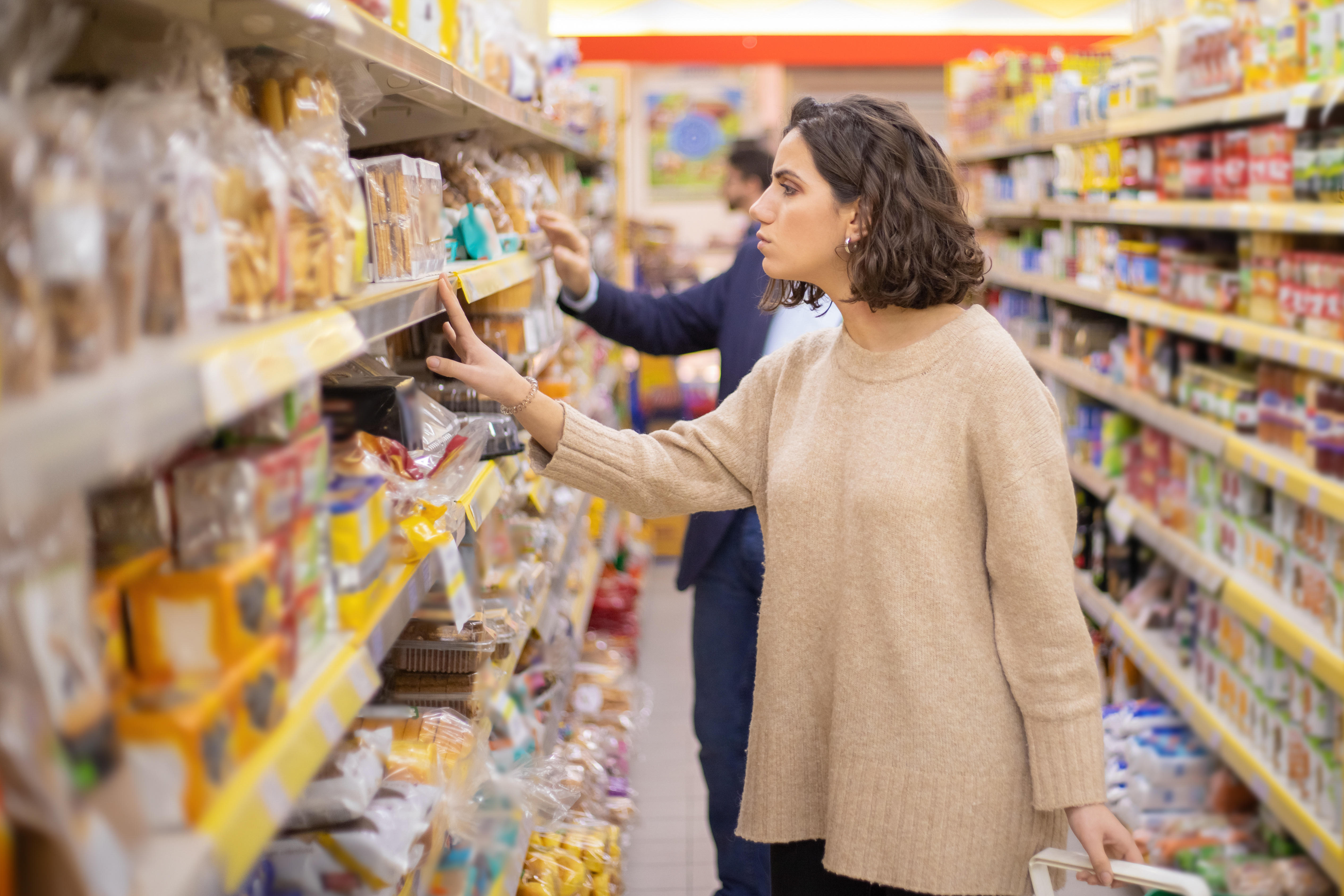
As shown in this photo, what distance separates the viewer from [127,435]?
27.3 inches

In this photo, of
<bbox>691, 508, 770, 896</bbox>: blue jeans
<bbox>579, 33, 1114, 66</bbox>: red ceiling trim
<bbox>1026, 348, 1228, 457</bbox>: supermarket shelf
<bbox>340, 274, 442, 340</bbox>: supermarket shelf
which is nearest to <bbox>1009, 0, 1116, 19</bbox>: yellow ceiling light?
<bbox>579, 33, 1114, 66</bbox>: red ceiling trim

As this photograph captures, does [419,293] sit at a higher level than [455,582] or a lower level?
higher

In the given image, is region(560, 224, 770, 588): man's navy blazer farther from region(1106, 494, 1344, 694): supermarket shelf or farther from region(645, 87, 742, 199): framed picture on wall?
region(645, 87, 742, 199): framed picture on wall

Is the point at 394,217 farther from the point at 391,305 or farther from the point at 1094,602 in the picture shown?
the point at 1094,602

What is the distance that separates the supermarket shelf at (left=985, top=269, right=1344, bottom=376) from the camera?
270 centimetres

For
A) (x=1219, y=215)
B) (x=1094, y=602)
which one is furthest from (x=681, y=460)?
(x=1094, y=602)

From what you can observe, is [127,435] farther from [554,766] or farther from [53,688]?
[554,766]

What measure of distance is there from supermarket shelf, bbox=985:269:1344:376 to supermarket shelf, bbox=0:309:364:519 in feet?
3.84

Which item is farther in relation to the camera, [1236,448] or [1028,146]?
[1028,146]

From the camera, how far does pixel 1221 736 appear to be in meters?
3.24

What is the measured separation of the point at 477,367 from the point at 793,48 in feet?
26.1

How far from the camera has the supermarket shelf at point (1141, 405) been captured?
3350mm

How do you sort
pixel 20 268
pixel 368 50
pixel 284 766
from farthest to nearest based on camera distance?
pixel 368 50 → pixel 284 766 → pixel 20 268

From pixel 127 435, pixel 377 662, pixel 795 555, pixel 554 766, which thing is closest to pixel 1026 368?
pixel 795 555
